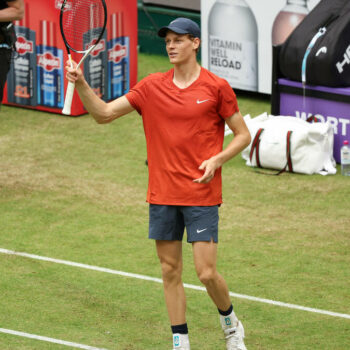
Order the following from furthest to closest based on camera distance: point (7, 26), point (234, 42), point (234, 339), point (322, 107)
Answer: point (234, 42) < point (322, 107) < point (7, 26) < point (234, 339)

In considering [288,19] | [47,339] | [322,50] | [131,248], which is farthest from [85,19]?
[288,19]

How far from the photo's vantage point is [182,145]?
5.83 m

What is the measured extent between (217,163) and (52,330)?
186cm

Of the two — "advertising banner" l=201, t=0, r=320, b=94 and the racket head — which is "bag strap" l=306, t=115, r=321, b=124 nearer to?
A: "advertising banner" l=201, t=0, r=320, b=94

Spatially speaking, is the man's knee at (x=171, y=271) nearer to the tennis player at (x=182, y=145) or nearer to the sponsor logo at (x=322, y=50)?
the tennis player at (x=182, y=145)

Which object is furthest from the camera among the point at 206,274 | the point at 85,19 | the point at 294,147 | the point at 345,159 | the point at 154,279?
→ the point at 345,159

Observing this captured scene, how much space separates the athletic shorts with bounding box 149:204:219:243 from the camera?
5902 mm

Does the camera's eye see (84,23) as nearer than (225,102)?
No

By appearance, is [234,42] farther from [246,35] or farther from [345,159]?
[345,159]

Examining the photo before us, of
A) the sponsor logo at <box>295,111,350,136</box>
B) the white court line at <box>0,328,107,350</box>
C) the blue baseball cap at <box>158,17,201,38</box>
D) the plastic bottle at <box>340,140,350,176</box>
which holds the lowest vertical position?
the plastic bottle at <box>340,140,350,176</box>

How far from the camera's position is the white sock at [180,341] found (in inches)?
238

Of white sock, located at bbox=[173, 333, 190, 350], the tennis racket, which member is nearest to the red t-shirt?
the tennis racket

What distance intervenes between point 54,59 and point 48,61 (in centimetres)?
12

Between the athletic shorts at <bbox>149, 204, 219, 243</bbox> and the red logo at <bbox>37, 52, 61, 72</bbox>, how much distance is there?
7.20m
